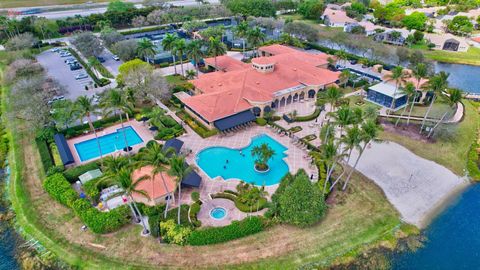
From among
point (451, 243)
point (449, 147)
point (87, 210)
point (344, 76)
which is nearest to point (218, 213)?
point (87, 210)

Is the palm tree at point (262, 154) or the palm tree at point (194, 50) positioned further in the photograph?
the palm tree at point (194, 50)

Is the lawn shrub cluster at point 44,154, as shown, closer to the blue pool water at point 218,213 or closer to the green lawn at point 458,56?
the blue pool water at point 218,213

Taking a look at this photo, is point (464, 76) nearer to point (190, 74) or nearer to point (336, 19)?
point (336, 19)

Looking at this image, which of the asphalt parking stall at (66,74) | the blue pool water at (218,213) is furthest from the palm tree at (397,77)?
the asphalt parking stall at (66,74)

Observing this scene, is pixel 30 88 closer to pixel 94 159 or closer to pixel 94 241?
pixel 94 159

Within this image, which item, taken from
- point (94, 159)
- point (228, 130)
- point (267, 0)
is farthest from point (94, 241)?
point (267, 0)

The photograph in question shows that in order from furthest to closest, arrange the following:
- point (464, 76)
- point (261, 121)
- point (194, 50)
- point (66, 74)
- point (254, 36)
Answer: point (464, 76), point (254, 36), point (66, 74), point (194, 50), point (261, 121)
